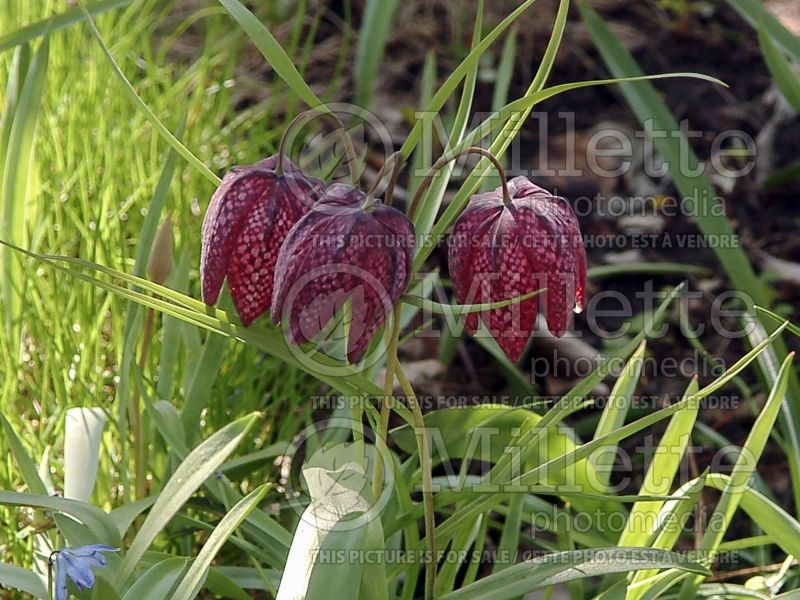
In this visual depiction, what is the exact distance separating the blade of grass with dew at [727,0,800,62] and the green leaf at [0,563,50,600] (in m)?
1.29

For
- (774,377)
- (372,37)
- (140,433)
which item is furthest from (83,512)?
(372,37)

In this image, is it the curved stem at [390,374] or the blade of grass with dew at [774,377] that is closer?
the curved stem at [390,374]

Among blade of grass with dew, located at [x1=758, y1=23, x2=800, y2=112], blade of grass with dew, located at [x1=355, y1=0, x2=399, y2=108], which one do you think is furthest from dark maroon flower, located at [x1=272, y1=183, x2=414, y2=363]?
blade of grass with dew, located at [x1=355, y1=0, x2=399, y2=108]

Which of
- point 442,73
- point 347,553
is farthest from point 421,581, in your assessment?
point 442,73

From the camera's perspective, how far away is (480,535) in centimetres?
113

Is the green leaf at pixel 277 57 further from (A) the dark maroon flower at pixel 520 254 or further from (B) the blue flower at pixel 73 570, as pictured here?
(B) the blue flower at pixel 73 570

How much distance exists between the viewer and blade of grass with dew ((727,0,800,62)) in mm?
1591

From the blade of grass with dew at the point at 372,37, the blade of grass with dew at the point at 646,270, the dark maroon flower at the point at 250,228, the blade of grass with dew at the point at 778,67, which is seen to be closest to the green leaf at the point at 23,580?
the dark maroon flower at the point at 250,228

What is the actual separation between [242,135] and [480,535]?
4.32 ft

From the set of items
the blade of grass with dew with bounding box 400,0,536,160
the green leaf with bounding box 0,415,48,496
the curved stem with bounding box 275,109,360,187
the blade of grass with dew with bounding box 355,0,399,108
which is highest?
the blade of grass with dew with bounding box 355,0,399,108

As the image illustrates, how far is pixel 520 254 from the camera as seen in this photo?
0.87 m

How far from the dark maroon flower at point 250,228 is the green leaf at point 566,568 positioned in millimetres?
323

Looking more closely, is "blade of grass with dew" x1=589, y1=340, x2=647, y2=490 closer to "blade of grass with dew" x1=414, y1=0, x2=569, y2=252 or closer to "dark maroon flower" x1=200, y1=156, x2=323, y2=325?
"blade of grass with dew" x1=414, y1=0, x2=569, y2=252

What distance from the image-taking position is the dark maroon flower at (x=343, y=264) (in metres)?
0.81
